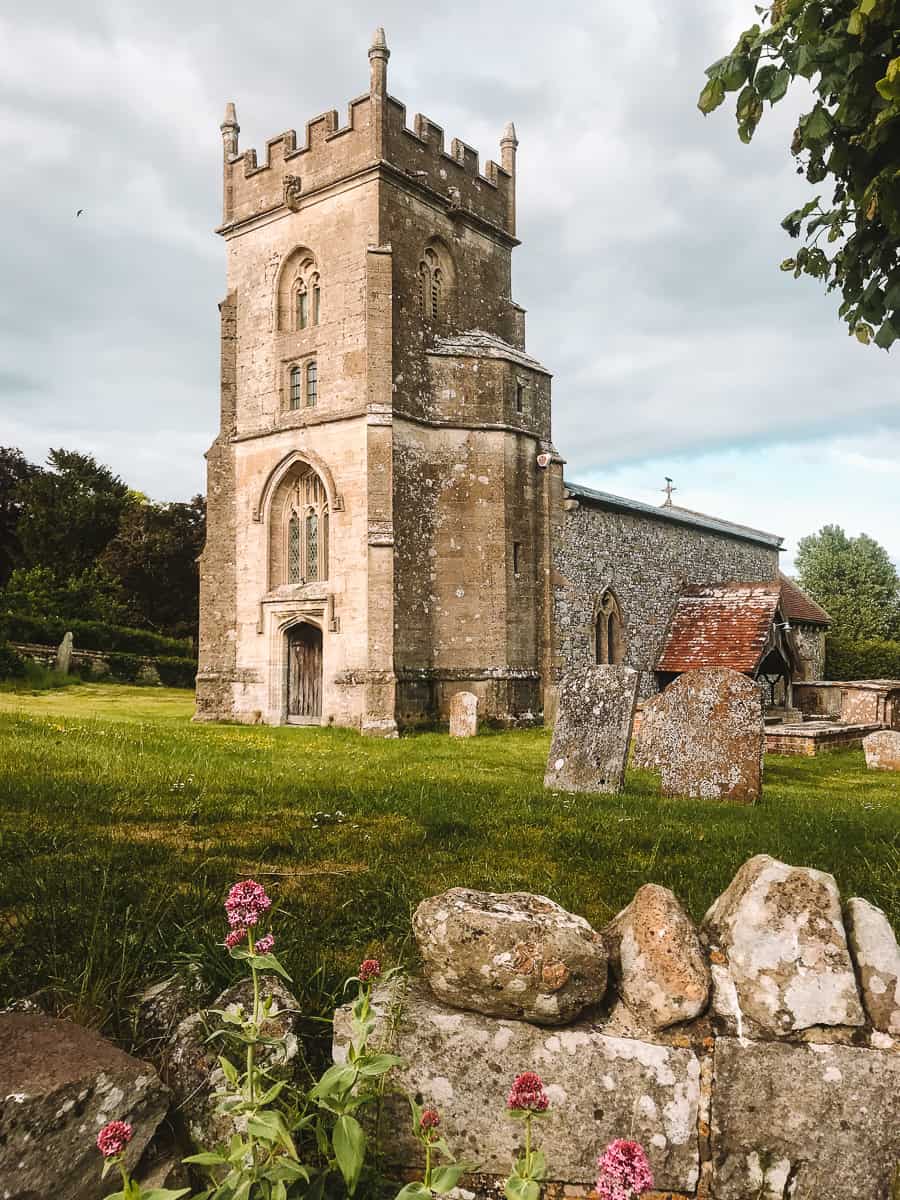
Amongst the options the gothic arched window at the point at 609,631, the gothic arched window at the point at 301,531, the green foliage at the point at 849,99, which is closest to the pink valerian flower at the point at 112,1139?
the green foliage at the point at 849,99

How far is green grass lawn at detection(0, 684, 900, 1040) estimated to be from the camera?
345 cm

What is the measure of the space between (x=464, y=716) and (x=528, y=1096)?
1653cm

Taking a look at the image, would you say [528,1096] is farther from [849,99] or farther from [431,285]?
[431,285]

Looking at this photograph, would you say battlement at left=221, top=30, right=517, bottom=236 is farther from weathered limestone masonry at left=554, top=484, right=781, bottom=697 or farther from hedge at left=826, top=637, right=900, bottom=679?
hedge at left=826, top=637, right=900, bottom=679

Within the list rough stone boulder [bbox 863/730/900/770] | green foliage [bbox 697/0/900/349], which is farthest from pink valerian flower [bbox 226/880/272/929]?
rough stone boulder [bbox 863/730/900/770]

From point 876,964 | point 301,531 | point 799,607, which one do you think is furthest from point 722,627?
point 876,964

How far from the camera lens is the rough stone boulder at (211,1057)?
2.76m

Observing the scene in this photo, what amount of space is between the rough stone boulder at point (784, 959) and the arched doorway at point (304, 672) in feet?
61.9

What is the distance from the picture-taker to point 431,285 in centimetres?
2209

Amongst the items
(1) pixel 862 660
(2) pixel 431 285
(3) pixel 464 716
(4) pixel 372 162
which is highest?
(4) pixel 372 162

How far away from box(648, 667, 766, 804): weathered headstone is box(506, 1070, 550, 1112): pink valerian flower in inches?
309

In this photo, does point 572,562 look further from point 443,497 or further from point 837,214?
point 837,214

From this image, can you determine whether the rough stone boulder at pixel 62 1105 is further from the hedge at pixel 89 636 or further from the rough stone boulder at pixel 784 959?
the hedge at pixel 89 636

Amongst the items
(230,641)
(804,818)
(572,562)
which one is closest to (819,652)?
(572,562)
